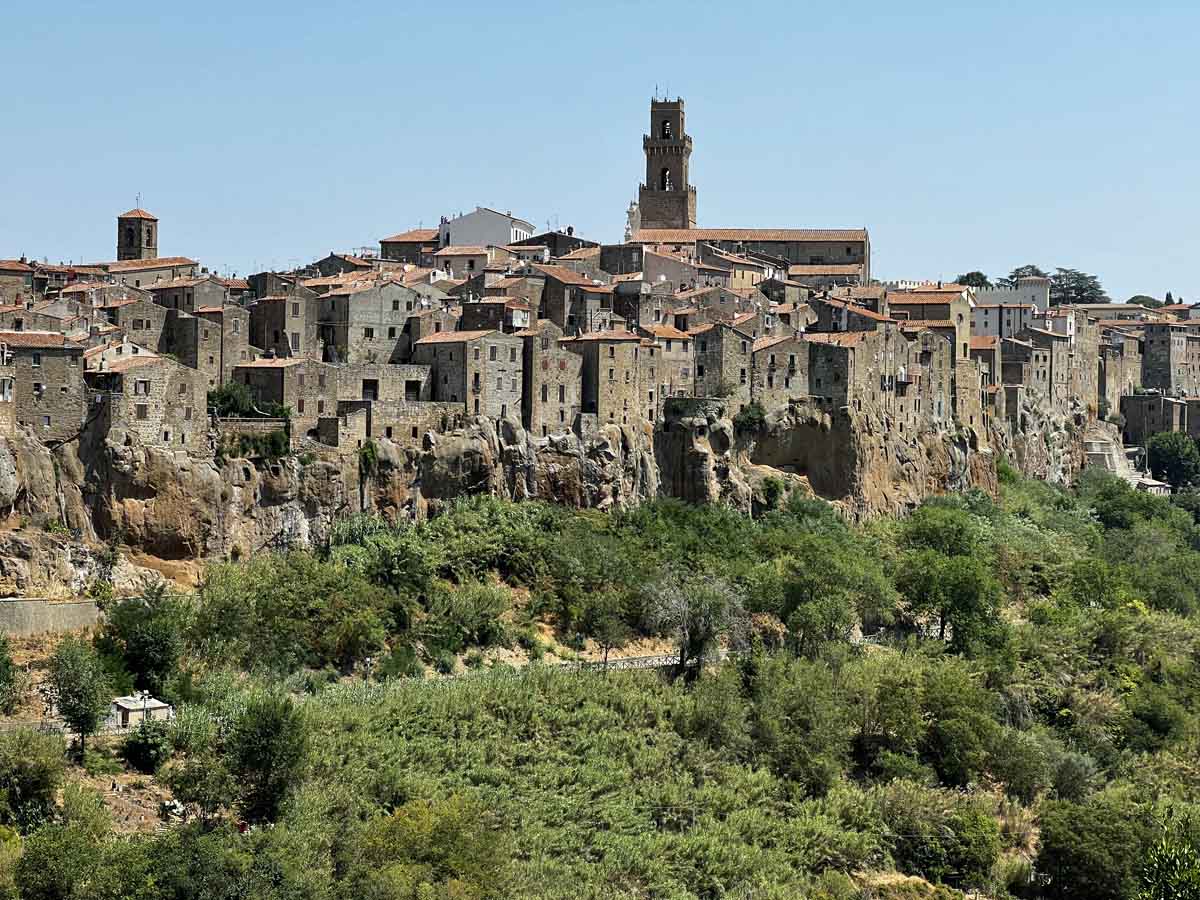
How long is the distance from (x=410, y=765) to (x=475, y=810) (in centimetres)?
240

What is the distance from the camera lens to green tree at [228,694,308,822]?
133 feet

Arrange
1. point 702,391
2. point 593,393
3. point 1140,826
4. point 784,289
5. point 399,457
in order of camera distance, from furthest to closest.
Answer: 1. point 784,289
2. point 702,391
3. point 593,393
4. point 399,457
5. point 1140,826

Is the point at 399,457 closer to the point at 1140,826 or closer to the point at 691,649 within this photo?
Answer: the point at 691,649

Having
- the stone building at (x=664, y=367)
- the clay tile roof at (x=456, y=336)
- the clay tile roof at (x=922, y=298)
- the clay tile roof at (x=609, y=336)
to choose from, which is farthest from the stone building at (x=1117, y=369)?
the clay tile roof at (x=456, y=336)

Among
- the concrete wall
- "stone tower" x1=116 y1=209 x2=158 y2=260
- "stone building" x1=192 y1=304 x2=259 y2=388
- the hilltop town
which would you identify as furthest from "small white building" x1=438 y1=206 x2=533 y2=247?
the concrete wall

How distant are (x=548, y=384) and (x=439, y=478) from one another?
5.42 meters

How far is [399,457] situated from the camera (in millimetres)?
56219

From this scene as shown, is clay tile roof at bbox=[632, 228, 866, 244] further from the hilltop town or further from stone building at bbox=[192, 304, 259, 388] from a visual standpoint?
stone building at bbox=[192, 304, 259, 388]

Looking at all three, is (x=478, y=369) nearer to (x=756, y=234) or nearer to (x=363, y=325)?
(x=363, y=325)

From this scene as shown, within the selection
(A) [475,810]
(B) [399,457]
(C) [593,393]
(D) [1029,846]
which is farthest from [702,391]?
(A) [475,810]

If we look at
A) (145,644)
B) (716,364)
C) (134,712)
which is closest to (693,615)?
(716,364)

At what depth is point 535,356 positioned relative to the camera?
2376 inches

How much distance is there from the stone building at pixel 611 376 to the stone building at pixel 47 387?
58.1ft

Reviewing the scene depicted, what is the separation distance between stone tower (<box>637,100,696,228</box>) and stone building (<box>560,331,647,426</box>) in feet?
109
